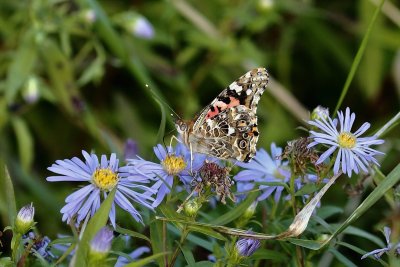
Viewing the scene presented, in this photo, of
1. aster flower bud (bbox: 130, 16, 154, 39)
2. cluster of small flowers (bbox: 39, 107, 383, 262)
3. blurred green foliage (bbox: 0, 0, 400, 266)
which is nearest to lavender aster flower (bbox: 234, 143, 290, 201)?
cluster of small flowers (bbox: 39, 107, 383, 262)

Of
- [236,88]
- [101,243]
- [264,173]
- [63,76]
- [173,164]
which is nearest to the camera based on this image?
[101,243]

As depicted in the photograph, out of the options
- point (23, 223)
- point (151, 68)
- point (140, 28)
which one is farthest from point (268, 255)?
point (151, 68)

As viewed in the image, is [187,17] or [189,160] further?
[187,17]

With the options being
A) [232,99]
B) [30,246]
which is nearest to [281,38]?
[232,99]

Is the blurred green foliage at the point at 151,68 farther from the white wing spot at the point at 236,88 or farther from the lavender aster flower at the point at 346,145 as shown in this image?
the lavender aster flower at the point at 346,145

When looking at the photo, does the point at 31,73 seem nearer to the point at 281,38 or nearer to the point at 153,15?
the point at 153,15

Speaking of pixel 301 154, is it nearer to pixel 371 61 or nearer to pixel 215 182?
pixel 215 182

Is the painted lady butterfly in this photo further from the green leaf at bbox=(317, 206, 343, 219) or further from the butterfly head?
the green leaf at bbox=(317, 206, 343, 219)
